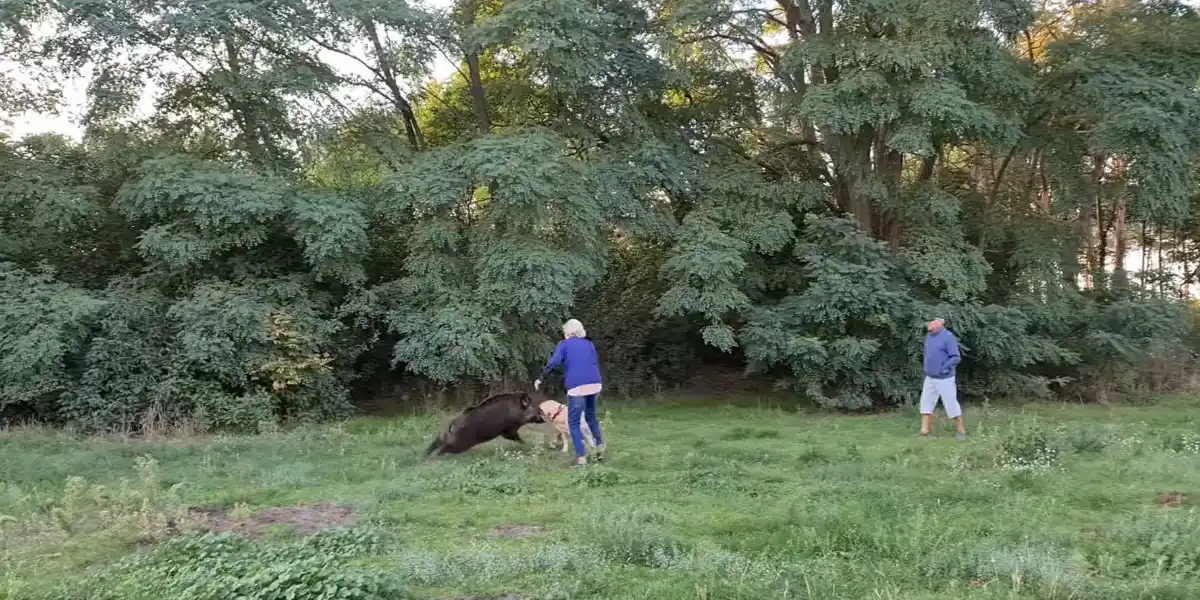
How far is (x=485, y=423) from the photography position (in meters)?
9.55

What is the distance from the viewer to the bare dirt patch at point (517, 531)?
20.4ft

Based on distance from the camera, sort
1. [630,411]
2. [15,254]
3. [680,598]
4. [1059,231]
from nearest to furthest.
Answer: [680,598], [15,254], [630,411], [1059,231]

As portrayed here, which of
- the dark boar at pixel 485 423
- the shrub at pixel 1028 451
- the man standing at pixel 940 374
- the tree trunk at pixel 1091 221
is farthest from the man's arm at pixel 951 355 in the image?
the tree trunk at pixel 1091 221

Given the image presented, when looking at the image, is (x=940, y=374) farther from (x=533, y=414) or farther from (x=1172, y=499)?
(x=533, y=414)

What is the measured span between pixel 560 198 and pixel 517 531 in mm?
7660

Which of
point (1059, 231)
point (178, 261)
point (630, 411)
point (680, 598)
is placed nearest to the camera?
point (680, 598)

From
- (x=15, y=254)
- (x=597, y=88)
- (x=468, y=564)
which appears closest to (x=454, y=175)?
(x=597, y=88)

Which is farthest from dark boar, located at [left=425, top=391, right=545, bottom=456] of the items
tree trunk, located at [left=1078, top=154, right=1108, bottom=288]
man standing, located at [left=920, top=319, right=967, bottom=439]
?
tree trunk, located at [left=1078, top=154, right=1108, bottom=288]

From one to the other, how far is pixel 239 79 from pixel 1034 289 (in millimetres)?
14269

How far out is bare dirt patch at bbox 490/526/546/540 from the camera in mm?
6211

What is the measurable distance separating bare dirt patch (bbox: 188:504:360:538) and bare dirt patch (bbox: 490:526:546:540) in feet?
4.03

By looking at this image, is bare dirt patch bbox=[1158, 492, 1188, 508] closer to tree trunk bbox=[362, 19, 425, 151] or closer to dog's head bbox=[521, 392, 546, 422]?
dog's head bbox=[521, 392, 546, 422]

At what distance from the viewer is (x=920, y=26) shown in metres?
13.2

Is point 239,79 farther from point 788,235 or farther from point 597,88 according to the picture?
point 788,235
